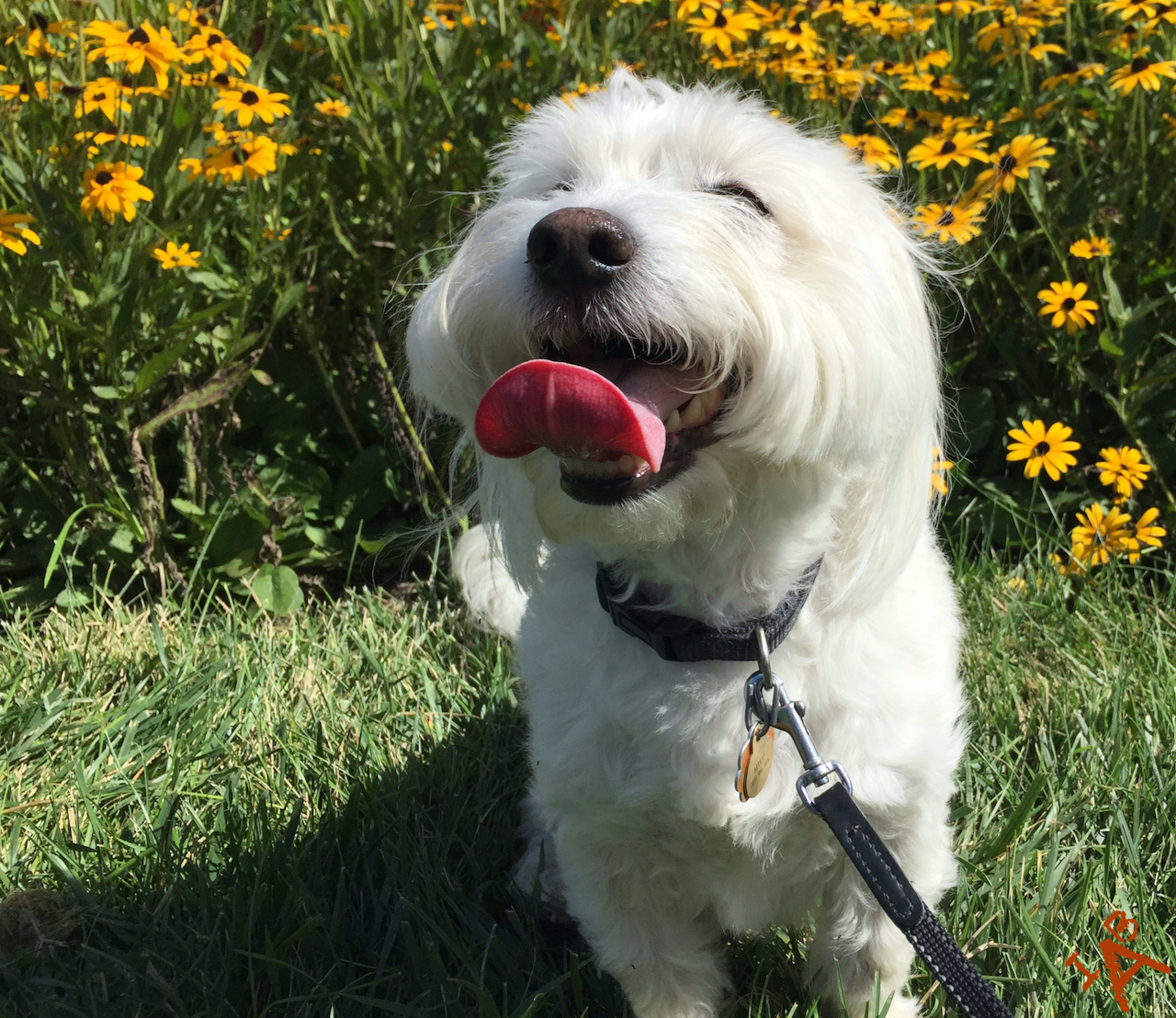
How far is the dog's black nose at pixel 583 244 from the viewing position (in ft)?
→ 4.07

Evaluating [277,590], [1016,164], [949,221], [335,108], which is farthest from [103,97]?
[1016,164]

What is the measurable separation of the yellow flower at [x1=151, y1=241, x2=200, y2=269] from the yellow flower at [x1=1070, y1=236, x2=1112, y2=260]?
208cm

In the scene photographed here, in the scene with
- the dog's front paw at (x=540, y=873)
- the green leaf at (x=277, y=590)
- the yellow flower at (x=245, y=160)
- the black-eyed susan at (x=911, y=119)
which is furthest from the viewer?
the green leaf at (x=277, y=590)

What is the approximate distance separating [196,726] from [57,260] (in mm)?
1115

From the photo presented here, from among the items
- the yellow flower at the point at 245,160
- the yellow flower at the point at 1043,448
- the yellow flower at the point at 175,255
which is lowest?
the yellow flower at the point at 1043,448

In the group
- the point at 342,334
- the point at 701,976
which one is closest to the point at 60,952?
the point at 701,976

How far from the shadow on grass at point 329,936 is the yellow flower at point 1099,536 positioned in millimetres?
1326

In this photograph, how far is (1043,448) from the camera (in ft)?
8.48

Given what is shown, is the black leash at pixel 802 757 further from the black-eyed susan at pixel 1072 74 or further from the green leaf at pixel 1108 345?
the black-eyed susan at pixel 1072 74

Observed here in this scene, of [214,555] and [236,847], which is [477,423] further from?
[214,555]

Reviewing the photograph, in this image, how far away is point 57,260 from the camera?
236cm

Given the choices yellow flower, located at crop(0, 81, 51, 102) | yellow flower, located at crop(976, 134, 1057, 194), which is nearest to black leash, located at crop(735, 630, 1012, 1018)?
yellow flower, located at crop(976, 134, 1057, 194)

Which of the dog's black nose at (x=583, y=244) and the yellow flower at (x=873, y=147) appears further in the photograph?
the yellow flower at (x=873, y=147)

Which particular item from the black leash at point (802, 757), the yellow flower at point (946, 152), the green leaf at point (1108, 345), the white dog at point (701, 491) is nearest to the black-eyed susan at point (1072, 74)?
the yellow flower at point (946, 152)
